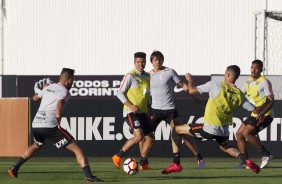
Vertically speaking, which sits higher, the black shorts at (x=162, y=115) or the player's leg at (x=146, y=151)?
the black shorts at (x=162, y=115)

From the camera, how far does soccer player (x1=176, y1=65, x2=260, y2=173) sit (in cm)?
1555

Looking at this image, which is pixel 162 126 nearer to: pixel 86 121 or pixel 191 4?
pixel 86 121

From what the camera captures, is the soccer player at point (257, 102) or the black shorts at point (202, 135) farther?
the soccer player at point (257, 102)

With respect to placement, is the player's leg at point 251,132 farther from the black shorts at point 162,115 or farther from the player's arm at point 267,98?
the black shorts at point 162,115

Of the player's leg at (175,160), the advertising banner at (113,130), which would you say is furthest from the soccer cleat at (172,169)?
the advertising banner at (113,130)

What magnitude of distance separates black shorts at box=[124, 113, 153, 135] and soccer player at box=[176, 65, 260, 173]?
135 centimetres

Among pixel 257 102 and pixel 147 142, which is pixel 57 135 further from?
pixel 257 102

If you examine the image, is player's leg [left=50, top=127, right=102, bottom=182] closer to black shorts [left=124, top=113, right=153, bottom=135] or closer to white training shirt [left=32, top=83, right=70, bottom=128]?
white training shirt [left=32, top=83, right=70, bottom=128]

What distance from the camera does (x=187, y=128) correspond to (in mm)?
16469

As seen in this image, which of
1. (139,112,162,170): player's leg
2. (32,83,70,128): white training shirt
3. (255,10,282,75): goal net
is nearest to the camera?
(32,83,70,128): white training shirt

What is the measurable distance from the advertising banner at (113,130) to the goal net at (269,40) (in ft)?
52.0

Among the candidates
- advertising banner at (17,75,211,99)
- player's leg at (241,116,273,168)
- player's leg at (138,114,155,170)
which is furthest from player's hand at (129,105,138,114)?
advertising banner at (17,75,211,99)

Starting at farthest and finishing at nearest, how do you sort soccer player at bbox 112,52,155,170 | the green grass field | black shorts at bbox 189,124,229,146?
1. soccer player at bbox 112,52,155,170
2. black shorts at bbox 189,124,229,146
3. the green grass field

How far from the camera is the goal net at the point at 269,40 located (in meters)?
37.1
